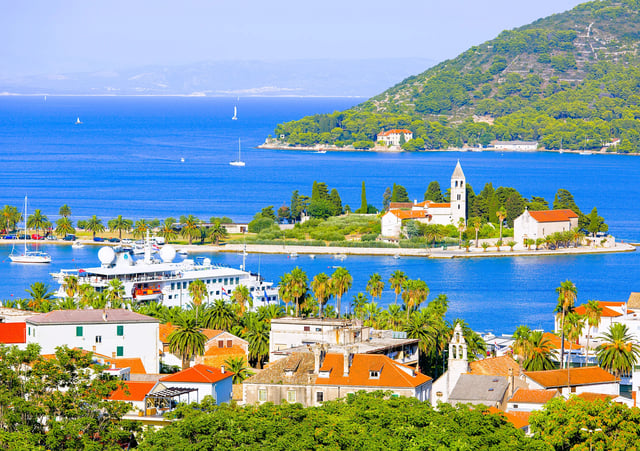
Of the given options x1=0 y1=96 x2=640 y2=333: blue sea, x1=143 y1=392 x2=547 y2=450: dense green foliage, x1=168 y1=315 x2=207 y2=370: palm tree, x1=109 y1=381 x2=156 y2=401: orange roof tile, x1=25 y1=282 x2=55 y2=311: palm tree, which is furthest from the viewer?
x1=0 y1=96 x2=640 y2=333: blue sea

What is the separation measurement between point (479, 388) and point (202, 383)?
8.24 metres

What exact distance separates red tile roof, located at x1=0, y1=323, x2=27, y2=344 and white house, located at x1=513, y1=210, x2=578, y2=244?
60.7m

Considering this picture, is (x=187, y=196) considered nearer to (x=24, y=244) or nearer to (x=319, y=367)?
(x=24, y=244)

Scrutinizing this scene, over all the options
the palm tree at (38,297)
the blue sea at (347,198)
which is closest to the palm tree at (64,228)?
the blue sea at (347,198)

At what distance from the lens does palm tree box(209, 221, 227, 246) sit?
3661 inches

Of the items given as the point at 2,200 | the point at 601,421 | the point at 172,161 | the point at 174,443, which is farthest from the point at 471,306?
the point at 172,161

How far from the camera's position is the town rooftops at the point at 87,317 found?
3956 cm

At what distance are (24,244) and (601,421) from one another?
73.0 meters

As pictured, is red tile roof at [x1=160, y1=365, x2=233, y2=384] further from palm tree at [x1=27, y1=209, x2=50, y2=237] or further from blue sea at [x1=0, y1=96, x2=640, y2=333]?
palm tree at [x1=27, y1=209, x2=50, y2=237]

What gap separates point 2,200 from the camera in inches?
4843

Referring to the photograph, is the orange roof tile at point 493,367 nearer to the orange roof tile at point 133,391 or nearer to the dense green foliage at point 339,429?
the dense green foliage at point 339,429

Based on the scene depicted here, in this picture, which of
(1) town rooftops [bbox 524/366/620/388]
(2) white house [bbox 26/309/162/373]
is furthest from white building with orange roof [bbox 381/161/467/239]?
(2) white house [bbox 26/309/162/373]

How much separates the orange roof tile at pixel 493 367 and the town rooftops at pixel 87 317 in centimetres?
1071

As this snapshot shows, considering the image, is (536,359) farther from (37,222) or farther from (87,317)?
(37,222)
